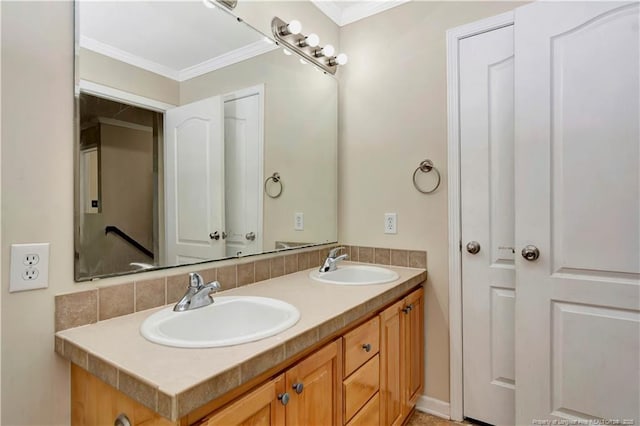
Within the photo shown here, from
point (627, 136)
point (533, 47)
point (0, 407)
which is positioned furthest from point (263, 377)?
point (533, 47)

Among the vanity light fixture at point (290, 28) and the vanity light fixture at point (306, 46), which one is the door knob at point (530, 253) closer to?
the vanity light fixture at point (306, 46)

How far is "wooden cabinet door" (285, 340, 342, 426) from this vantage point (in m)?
0.97

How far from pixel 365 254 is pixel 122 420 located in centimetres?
153

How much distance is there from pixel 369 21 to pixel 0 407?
236 cm

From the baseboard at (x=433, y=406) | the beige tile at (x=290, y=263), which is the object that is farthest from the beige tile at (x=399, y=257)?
the baseboard at (x=433, y=406)

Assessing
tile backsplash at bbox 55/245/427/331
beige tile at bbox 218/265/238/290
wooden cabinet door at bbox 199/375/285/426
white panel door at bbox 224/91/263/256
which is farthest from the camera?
white panel door at bbox 224/91/263/256

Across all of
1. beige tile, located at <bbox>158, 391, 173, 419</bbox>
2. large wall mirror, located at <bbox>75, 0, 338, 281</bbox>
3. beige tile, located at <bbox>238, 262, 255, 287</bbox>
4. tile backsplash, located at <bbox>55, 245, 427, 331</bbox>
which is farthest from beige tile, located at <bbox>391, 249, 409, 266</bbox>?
beige tile, located at <bbox>158, 391, 173, 419</bbox>

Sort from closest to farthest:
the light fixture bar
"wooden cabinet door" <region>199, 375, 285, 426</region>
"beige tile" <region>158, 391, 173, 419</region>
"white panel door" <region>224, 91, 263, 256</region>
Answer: "beige tile" <region>158, 391, 173, 419</region>, "wooden cabinet door" <region>199, 375, 285, 426</region>, "white panel door" <region>224, 91, 263, 256</region>, the light fixture bar

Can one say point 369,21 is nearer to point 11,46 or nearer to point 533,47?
point 533,47

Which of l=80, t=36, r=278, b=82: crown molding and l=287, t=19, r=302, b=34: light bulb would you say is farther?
l=287, t=19, r=302, b=34: light bulb

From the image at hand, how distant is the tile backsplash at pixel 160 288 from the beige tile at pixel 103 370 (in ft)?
0.74

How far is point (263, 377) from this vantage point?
87 centimetres

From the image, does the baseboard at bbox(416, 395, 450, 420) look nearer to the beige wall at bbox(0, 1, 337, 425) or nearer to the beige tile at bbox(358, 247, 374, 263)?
the beige tile at bbox(358, 247, 374, 263)

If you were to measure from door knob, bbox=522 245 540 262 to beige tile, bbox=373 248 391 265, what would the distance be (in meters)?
0.71
